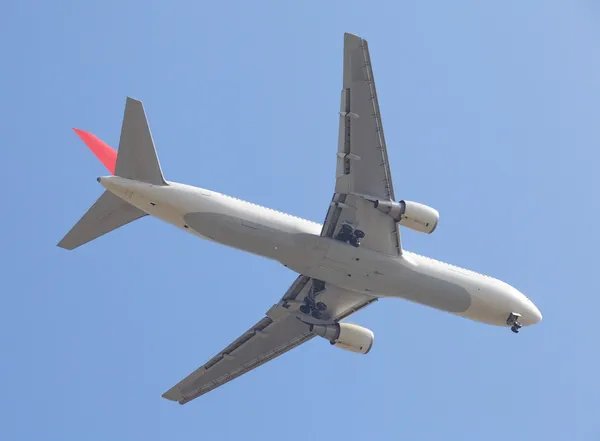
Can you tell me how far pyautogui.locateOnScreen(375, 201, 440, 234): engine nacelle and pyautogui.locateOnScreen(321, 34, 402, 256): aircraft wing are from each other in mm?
338

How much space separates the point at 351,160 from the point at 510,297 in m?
11.3

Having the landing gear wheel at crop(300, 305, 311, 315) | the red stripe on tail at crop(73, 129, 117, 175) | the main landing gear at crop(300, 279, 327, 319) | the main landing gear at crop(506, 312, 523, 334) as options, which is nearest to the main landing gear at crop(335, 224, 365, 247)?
the main landing gear at crop(300, 279, 327, 319)

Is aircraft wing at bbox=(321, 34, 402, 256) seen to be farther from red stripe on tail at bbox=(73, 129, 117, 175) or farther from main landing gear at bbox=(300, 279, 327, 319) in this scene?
red stripe on tail at bbox=(73, 129, 117, 175)

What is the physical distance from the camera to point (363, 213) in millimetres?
38562

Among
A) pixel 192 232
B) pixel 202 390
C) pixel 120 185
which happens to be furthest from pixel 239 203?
pixel 202 390

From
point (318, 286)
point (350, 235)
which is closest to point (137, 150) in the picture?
point (350, 235)

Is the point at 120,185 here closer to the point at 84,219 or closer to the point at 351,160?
the point at 84,219

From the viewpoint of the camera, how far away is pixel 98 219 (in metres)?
38.2

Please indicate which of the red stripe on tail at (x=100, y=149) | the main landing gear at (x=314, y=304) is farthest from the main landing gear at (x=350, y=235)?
the red stripe on tail at (x=100, y=149)

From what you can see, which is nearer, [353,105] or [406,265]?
[353,105]

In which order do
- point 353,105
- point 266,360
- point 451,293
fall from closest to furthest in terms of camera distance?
point 353,105 < point 451,293 < point 266,360

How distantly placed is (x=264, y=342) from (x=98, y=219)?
40.0 ft

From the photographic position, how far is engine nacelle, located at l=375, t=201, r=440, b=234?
126 feet

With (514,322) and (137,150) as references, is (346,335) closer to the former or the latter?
(514,322)
